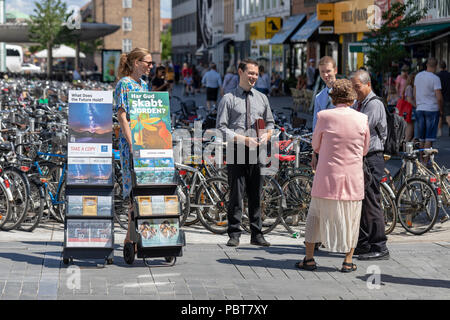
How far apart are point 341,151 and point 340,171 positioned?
0.54ft

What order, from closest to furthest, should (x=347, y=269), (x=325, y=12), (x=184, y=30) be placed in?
(x=347, y=269) < (x=325, y=12) < (x=184, y=30)

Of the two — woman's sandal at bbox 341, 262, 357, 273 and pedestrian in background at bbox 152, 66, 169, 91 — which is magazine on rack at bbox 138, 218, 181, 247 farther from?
pedestrian in background at bbox 152, 66, 169, 91

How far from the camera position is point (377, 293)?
677cm

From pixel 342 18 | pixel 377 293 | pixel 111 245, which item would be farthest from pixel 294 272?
pixel 342 18

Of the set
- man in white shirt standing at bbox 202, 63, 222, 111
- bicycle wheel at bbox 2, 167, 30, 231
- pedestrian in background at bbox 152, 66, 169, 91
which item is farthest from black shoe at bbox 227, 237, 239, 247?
man in white shirt standing at bbox 202, 63, 222, 111

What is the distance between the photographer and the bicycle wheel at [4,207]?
9500mm

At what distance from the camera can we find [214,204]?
9.95m

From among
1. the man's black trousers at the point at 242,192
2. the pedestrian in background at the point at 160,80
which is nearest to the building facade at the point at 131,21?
the pedestrian in background at the point at 160,80

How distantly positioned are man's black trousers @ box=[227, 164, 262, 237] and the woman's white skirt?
1240 millimetres

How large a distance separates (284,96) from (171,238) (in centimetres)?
3776

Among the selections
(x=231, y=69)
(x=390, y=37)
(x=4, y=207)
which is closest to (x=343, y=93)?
(x=4, y=207)

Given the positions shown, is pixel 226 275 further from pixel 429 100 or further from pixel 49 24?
pixel 49 24

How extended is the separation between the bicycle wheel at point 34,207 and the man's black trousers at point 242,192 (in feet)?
6.93
